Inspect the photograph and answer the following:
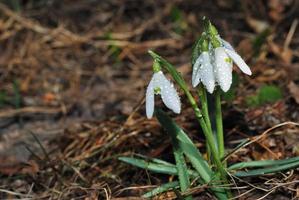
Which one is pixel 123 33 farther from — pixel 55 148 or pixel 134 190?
pixel 134 190

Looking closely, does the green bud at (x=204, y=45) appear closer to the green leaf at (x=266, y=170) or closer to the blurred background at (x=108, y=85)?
the blurred background at (x=108, y=85)

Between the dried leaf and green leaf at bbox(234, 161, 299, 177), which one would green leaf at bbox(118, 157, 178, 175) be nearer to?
green leaf at bbox(234, 161, 299, 177)

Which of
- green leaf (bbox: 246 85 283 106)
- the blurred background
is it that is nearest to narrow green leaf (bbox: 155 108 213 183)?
the blurred background

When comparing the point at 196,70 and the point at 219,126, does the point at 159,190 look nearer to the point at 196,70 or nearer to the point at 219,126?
the point at 219,126

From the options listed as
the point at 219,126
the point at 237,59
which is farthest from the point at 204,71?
the point at 219,126

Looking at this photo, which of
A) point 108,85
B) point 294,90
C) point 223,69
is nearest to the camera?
point 223,69

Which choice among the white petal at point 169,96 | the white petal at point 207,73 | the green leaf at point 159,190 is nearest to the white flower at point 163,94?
the white petal at point 169,96

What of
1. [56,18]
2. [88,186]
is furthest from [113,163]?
[56,18]
